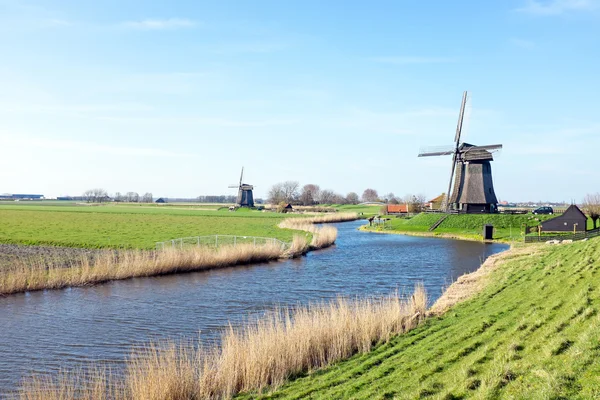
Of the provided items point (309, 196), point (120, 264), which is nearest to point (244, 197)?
point (309, 196)

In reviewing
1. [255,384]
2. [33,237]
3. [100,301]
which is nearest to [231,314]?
[100,301]

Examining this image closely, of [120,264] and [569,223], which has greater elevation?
[569,223]

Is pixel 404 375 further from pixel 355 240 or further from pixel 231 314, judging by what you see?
pixel 355 240

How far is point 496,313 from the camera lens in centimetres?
1070

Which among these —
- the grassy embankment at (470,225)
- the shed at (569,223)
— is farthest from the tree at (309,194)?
the shed at (569,223)

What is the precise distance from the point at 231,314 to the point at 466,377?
31.5 ft

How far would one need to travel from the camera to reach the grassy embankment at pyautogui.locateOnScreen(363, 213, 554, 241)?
44.7m

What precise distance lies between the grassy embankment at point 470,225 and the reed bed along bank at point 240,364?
34.1 meters

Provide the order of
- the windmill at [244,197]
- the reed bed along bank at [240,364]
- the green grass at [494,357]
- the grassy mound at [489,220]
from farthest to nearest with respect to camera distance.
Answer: the windmill at [244,197], the grassy mound at [489,220], the reed bed along bank at [240,364], the green grass at [494,357]

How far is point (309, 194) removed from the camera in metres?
138

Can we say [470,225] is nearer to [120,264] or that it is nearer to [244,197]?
[120,264]

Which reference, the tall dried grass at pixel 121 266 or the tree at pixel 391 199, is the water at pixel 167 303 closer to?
the tall dried grass at pixel 121 266

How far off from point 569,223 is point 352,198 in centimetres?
13235

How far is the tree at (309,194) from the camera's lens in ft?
440
